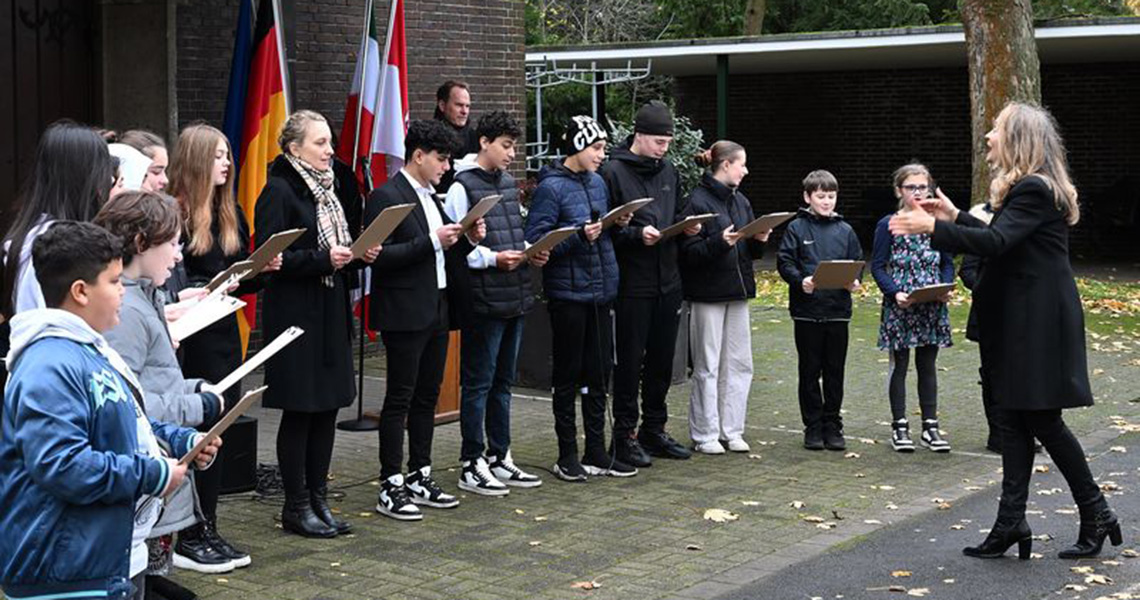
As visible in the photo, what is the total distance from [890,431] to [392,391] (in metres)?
4.17

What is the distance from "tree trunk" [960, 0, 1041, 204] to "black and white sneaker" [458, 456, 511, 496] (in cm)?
1465

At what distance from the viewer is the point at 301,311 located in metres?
7.30

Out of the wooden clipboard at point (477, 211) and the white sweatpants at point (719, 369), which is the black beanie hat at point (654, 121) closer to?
the white sweatpants at point (719, 369)

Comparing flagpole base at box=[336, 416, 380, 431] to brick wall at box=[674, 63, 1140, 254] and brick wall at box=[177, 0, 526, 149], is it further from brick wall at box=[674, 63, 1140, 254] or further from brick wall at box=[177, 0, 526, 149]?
brick wall at box=[674, 63, 1140, 254]

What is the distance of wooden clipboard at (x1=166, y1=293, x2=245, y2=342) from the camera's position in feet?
19.0

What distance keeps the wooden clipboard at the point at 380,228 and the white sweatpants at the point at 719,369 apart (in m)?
2.86

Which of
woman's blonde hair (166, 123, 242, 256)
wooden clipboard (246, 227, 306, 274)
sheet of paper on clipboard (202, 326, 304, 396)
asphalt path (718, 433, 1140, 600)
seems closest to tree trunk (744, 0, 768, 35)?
asphalt path (718, 433, 1140, 600)

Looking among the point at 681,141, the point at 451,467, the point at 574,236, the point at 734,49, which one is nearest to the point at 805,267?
the point at 574,236

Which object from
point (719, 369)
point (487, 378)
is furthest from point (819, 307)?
point (487, 378)

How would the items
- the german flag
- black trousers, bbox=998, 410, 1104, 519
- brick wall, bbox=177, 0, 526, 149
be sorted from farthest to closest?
brick wall, bbox=177, 0, 526, 149 → the german flag → black trousers, bbox=998, 410, 1104, 519

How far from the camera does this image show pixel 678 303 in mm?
9398

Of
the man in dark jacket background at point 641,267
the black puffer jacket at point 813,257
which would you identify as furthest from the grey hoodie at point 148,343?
the black puffer jacket at point 813,257

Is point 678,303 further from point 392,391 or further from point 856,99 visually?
point 856,99

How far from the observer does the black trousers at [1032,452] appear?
718 centimetres
